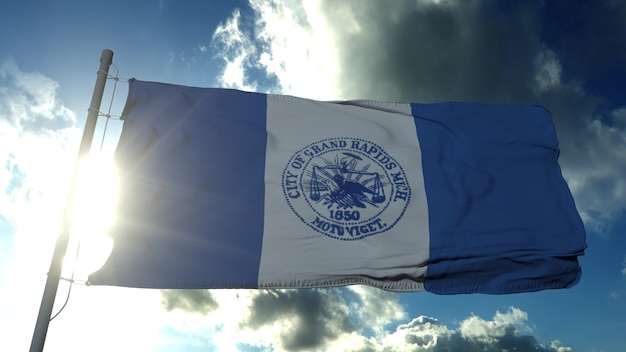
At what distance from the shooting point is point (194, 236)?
31.0 feet

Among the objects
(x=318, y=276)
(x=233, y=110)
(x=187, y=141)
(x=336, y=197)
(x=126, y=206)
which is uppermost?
(x=233, y=110)

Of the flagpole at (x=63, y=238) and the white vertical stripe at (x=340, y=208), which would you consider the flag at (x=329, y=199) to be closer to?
the white vertical stripe at (x=340, y=208)

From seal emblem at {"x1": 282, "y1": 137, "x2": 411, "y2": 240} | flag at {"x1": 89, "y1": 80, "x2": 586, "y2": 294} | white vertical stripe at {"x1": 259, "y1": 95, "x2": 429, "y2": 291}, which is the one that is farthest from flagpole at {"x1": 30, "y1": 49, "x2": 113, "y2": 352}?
seal emblem at {"x1": 282, "y1": 137, "x2": 411, "y2": 240}

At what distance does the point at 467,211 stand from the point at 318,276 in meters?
3.34

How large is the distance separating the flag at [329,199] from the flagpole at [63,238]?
737 millimetres

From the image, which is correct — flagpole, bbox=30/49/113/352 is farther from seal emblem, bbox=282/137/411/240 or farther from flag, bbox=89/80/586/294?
seal emblem, bbox=282/137/411/240

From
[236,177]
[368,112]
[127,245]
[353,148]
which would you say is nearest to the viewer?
[127,245]

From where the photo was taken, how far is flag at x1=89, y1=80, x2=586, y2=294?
941 centimetres

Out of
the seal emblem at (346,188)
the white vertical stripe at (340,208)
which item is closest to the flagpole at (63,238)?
the white vertical stripe at (340,208)

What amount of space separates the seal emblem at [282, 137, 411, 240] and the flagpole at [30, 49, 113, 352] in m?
3.45

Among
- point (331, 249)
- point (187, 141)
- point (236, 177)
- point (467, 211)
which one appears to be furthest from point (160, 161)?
point (467, 211)

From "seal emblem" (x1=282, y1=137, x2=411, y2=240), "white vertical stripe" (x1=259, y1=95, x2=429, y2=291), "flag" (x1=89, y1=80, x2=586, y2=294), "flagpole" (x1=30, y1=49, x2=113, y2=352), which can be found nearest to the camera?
"flagpole" (x1=30, y1=49, x2=113, y2=352)

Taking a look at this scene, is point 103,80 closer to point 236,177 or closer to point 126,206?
point 126,206

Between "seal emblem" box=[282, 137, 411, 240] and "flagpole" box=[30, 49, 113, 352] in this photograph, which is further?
"seal emblem" box=[282, 137, 411, 240]
